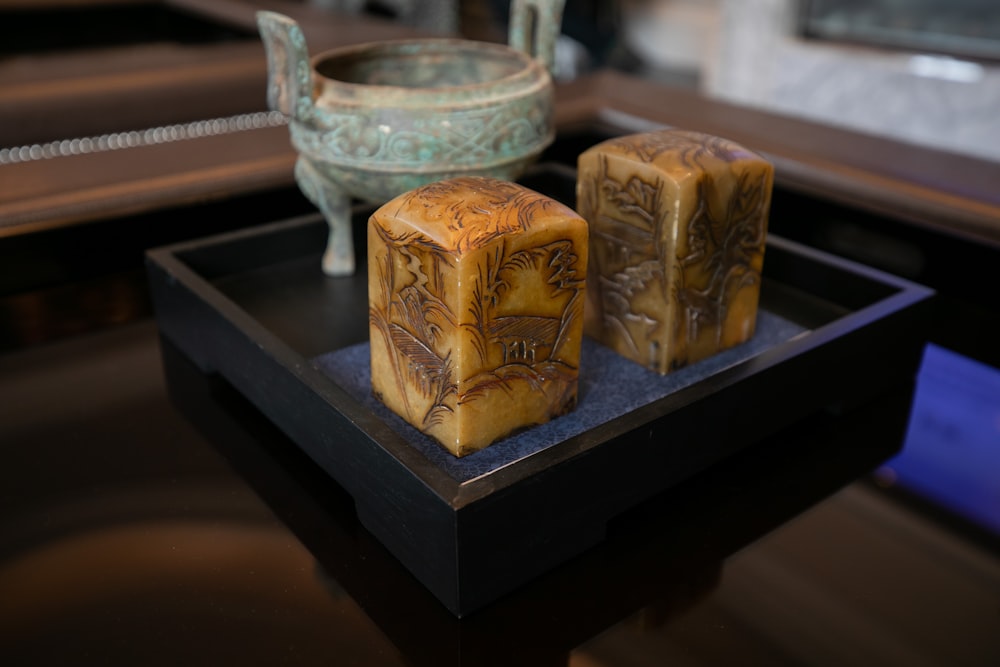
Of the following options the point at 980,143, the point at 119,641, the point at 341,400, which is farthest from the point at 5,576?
the point at 980,143

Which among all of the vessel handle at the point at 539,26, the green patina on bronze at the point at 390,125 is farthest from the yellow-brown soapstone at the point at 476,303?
the vessel handle at the point at 539,26

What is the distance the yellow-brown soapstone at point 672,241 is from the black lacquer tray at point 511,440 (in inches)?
1.0

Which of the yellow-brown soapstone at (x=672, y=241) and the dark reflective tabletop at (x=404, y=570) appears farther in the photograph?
the yellow-brown soapstone at (x=672, y=241)

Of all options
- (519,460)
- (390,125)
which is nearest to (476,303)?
(519,460)

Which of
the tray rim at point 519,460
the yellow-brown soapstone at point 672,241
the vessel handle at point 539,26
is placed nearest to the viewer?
the tray rim at point 519,460

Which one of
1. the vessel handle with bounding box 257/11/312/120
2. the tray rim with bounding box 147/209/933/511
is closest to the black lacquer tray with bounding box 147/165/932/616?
the tray rim with bounding box 147/209/933/511

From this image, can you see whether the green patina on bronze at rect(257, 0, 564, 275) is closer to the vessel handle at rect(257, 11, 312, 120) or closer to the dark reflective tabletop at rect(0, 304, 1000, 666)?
the vessel handle at rect(257, 11, 312, 120)

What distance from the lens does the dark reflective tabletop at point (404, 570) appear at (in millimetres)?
460

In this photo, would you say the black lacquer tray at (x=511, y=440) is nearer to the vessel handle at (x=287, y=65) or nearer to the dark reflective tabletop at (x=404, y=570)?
the dark reflective tabletop at (x=404, y=570)

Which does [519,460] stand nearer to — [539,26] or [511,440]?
[511,440]

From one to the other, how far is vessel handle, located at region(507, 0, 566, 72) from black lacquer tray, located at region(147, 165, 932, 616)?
9.3 inches

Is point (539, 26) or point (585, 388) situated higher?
point (539, 26)

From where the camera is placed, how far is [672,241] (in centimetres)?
57

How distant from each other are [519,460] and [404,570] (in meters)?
0.09
